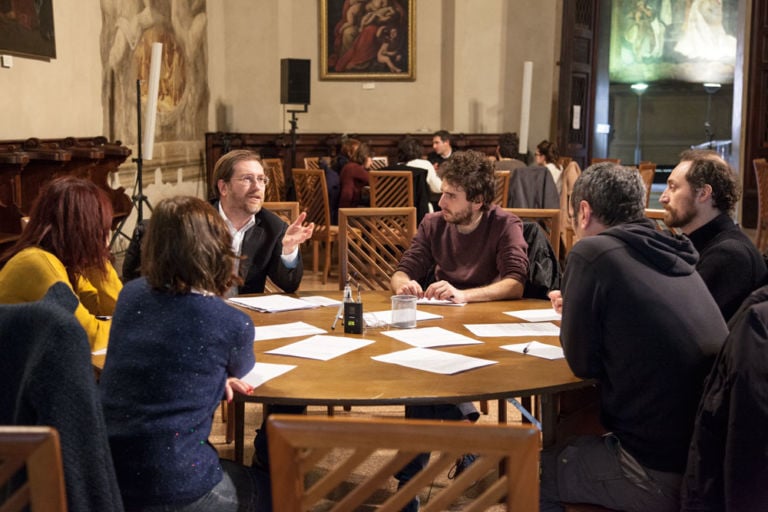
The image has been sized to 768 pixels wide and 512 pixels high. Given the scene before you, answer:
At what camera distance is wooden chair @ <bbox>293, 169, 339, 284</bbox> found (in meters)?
8.09

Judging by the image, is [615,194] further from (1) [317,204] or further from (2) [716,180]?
(1) [317,204]

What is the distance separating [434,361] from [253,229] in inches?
56.2

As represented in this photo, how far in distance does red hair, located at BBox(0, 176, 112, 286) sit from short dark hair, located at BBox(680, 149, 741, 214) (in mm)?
1930

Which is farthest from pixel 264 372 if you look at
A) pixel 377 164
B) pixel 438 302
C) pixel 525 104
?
pixel 525 104

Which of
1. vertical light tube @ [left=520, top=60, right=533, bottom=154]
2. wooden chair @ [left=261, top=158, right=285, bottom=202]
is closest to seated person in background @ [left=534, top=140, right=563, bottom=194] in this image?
vertical light tube @ [left=520, top=60, right=533, bottom=154]

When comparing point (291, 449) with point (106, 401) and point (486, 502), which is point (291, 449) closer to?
point (486, 502)

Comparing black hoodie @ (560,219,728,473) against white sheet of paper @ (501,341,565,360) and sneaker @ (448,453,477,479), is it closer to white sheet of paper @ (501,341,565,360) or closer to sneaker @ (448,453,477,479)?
white sheet of paper @ (501,341,565,360)

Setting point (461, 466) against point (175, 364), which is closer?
point (175, 364)

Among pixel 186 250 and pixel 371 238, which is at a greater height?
pixel 186 250

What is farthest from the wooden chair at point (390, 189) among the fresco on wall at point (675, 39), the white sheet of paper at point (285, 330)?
the fresco on wall at point (675, 39)

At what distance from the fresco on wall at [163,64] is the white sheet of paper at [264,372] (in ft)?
21.9

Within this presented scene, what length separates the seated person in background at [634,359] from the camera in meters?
2.23

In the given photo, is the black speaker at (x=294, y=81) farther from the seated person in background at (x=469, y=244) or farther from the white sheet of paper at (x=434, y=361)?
the white sheet of paper at (x=434, y=361)

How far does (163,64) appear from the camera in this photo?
9.91 m
